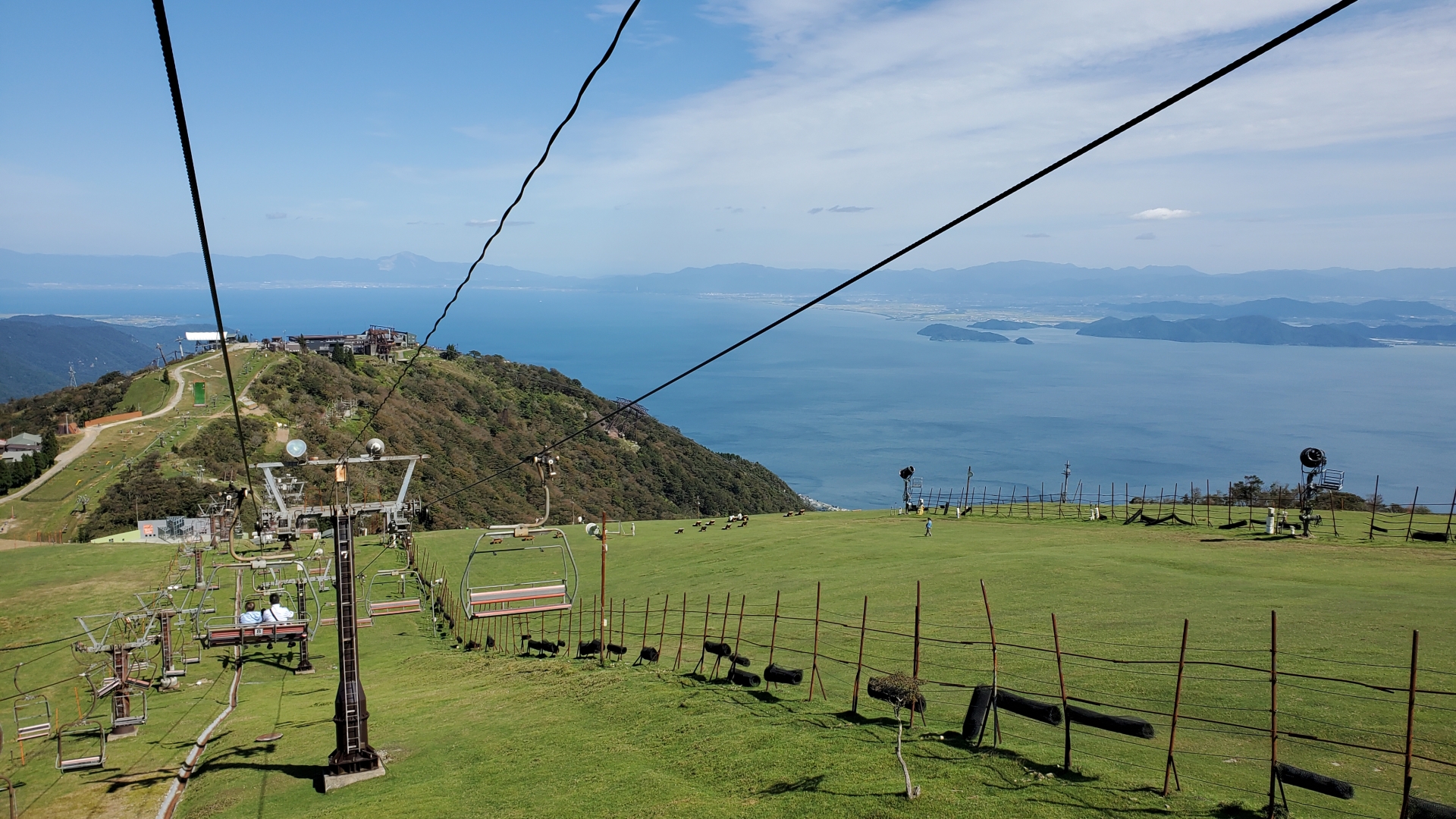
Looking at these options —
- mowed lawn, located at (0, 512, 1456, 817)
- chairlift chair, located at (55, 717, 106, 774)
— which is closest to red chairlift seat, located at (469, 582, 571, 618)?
mowed lawn, located at (0, 512, 1456, 817)

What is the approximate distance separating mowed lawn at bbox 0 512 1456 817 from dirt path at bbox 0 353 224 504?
41.0 meters

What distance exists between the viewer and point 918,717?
13.1 meters

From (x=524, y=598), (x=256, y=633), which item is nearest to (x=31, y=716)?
(x=256, y=633)

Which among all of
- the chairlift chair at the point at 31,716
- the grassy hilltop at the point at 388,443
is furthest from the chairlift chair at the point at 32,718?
the grassy hilltop at the point at 388,443

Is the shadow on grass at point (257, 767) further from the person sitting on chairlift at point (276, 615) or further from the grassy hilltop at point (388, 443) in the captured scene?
the grassy hilltop at point (388, 443)

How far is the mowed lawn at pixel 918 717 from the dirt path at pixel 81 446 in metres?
41.0

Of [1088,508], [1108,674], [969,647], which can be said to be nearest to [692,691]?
[969,647]

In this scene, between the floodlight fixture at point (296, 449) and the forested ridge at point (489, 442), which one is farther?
the forested ridge at point (489, 442)

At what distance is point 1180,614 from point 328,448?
196 ft

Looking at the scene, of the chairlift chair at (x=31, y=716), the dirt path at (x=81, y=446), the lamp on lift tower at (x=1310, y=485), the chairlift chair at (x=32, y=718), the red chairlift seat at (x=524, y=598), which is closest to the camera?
the red chairlift seat at (x=524, y=598)

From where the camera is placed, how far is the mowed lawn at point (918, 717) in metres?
10.5

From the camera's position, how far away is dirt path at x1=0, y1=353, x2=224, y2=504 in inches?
2180

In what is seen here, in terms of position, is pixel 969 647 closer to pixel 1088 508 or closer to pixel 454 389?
pixel 1088 508

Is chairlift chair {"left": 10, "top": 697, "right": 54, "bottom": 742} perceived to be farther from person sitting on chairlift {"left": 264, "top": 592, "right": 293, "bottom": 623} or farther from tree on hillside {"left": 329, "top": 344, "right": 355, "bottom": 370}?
tree on hillside {"left": 329, "top": 344, "right": 355, "bottom": 370}
